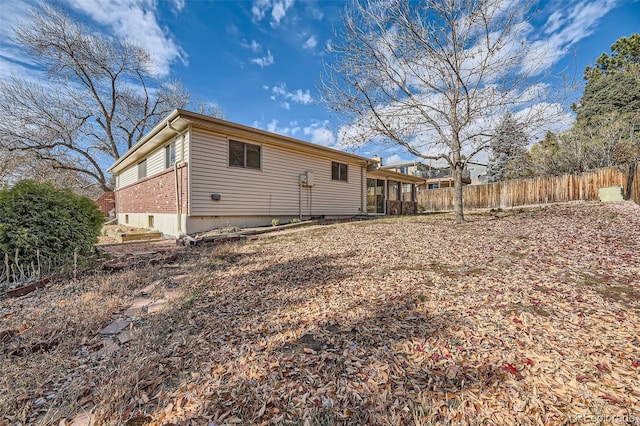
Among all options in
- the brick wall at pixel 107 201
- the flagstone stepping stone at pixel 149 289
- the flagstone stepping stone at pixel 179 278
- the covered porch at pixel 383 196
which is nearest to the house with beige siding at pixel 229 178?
the covered porch at pixel 383 196

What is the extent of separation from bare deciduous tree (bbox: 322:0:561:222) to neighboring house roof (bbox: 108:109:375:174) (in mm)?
2270

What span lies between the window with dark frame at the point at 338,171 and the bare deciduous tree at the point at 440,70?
137 inches

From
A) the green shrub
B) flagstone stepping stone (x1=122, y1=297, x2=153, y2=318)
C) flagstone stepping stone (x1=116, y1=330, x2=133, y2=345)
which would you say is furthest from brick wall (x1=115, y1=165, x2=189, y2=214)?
flagstone stepping stone (x1=116, y1=330, x2=133, y2=345)

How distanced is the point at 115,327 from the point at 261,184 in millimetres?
6975

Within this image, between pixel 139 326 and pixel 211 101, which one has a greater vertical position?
pixel 211 101

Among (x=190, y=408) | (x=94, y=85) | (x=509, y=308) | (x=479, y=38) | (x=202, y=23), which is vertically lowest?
(x=190, y=408)

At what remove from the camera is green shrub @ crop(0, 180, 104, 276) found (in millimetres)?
3779

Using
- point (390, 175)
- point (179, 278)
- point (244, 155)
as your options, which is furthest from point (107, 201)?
point (390, 175)

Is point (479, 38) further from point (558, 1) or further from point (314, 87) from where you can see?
point (314, 87)

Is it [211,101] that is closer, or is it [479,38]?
[479,38]

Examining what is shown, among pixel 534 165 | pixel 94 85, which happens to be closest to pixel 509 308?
pixel 534 165

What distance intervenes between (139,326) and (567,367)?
133 inches

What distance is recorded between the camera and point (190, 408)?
150cm

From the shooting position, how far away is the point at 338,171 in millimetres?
12141
